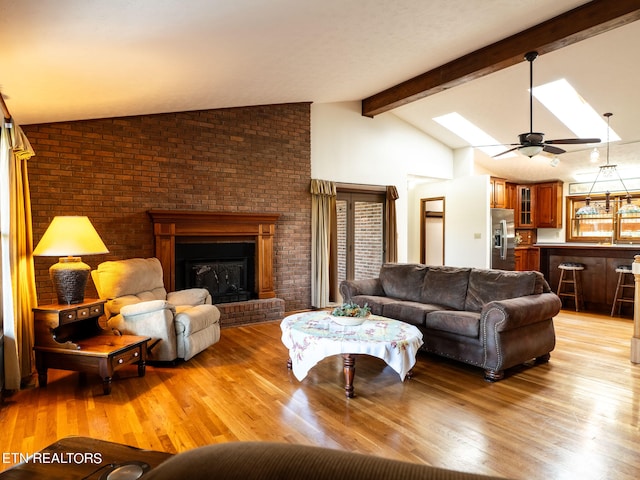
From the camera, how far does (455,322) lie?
3721 mm

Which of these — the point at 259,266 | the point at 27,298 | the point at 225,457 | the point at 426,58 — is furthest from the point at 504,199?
the point at 225,457

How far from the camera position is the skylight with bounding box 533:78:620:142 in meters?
5.66

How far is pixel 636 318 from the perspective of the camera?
391 centimetres

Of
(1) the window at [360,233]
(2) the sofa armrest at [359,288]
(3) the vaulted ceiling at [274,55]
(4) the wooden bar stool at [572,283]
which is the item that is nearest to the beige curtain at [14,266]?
(3) the vaulted ceiling at [274,55]

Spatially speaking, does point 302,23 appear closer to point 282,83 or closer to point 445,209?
point 282,83

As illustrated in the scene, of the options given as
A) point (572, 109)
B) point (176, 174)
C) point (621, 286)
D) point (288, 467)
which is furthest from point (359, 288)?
point (288, 467)

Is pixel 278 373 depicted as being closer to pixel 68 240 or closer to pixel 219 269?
pixel 68 240

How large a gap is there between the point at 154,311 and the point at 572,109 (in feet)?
21.2

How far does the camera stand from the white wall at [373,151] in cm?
668

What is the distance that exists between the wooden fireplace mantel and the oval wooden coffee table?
7.76ft

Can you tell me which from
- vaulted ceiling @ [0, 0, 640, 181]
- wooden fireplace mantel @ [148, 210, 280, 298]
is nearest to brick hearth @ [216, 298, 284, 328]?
wooden fireplace mantel @ [148, 210, 280, 298]

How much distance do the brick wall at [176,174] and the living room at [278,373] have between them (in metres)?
0.02

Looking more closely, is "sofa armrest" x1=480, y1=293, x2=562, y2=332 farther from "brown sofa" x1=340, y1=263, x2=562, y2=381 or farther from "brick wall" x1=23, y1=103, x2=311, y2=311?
"brick wall" x1=23, y1=103, x2=311, y2=311

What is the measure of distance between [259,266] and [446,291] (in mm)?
2726
